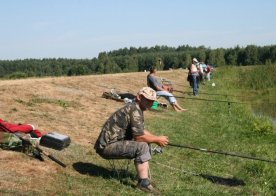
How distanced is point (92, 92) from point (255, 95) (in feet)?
58.9

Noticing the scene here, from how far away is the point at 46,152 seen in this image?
8188 mm

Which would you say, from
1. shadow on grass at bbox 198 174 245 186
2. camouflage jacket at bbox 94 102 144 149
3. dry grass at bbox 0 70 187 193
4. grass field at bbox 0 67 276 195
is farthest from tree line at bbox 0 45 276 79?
camouflage jacket at bbox 94 102 144 149

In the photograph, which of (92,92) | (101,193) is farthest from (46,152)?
(92,92)

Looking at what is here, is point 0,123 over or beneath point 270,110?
over

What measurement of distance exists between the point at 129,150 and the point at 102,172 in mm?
1122

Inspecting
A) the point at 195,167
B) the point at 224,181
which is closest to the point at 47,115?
the point at 195,167

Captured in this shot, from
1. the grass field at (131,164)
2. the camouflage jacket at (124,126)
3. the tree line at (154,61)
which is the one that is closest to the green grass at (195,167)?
the grass field at (131,164)

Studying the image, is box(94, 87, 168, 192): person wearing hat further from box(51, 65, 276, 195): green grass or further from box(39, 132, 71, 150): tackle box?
box(39, 132, 71, 150): tackle box

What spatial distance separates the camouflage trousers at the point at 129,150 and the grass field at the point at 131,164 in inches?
20.0

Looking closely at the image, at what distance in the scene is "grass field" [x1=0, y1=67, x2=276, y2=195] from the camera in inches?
283

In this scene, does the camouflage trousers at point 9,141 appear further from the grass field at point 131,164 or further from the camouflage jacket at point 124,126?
the camouflage jacket at point 124,126

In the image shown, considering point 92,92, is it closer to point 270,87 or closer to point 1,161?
point 1,161

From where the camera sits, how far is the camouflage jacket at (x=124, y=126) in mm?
7035

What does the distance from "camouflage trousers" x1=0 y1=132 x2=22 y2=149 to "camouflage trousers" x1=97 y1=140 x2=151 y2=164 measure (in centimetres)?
173
